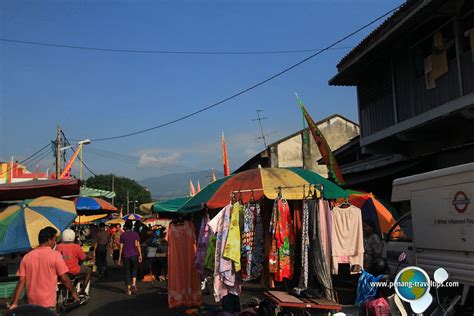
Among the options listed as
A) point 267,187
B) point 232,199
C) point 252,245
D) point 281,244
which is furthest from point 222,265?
point 267,187

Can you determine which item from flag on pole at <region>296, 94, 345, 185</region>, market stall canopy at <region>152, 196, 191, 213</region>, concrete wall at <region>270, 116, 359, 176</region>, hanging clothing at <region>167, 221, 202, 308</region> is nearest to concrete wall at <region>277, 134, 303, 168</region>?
concrete wall at <region>270, 116, 359, 176</region>

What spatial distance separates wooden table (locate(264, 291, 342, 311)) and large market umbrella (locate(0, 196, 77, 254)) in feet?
A: 17.1

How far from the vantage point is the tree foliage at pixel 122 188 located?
76.2 metres

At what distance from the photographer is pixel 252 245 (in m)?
6.24

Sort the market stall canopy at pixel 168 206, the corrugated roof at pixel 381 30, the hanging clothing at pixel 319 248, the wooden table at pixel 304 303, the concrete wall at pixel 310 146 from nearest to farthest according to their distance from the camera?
the wooden table at pixel 304 303
the hanging clothing at pixel 319 248
the corrugated roof at pixel 381 30
the market stall canopy at pixel 168 206
the concrete wall at pixel 310 146

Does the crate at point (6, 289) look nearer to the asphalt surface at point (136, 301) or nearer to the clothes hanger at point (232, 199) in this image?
the asphalt surface at point (136, 301)

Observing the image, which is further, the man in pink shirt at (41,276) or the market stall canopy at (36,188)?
the market stall canopy at (36,188)

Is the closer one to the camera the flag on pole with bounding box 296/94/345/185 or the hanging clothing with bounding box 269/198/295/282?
the hanging clothing with bounding box 269/198/295/282

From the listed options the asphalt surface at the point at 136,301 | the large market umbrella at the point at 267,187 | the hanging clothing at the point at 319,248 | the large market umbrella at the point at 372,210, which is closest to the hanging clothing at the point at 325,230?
the hanging clothing at the point at 319,248

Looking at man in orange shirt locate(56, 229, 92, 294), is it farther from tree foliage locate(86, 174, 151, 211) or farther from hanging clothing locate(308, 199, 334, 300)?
tree foliage locate(86, 174, 151, 211)

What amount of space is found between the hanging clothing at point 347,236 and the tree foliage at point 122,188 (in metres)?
72.7

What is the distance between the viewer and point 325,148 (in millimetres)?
11727

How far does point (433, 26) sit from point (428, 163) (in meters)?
3.62

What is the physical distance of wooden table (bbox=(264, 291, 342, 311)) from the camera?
5.30 m
